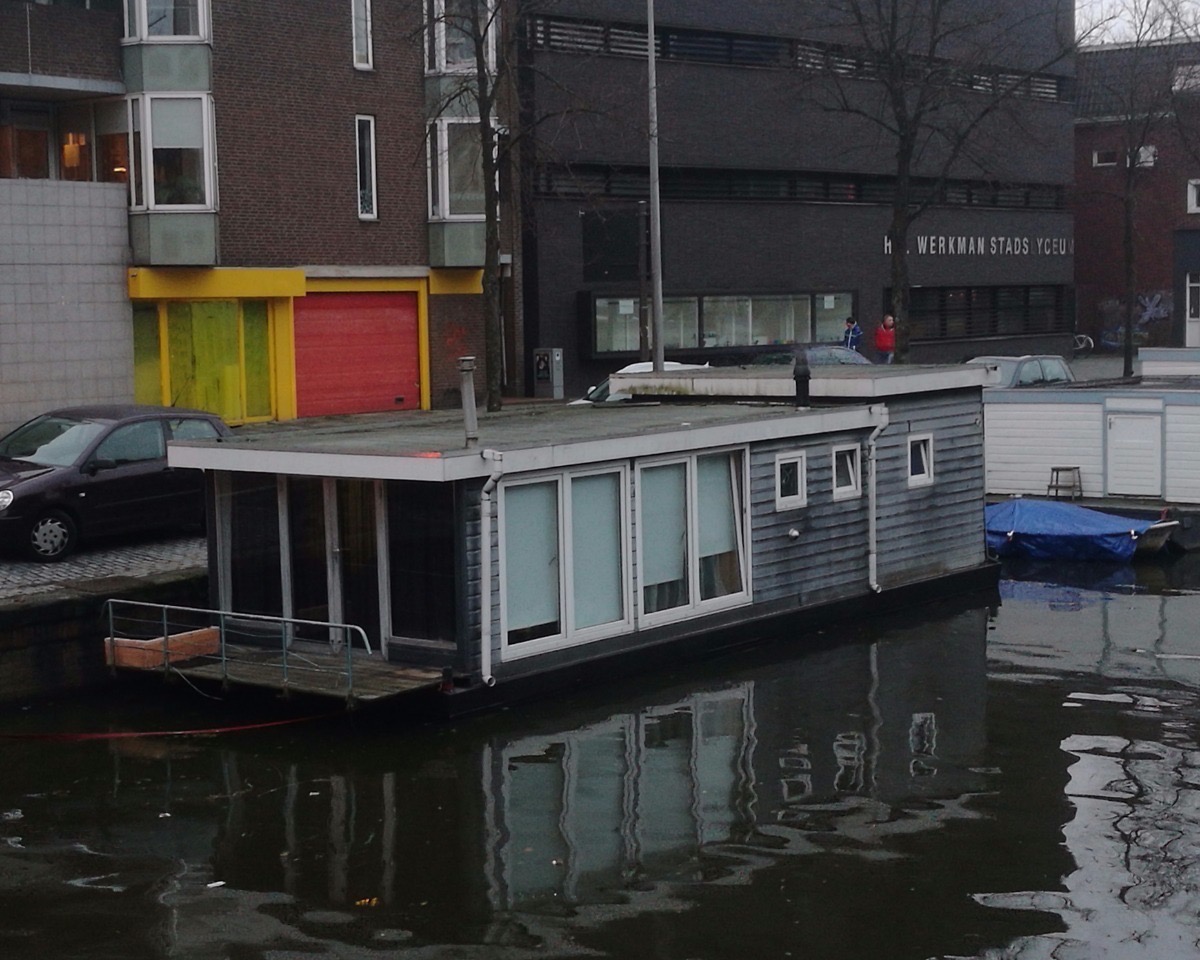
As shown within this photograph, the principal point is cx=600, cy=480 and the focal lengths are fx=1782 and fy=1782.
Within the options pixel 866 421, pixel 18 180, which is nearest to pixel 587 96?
pixel 18 180

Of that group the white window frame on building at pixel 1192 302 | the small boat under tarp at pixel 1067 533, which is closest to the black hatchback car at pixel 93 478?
the small boat under tarp at pixel 1067 533

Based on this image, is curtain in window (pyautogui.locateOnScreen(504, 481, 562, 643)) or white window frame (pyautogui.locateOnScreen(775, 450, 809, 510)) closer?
curtain in window (pyautogui.locateOnScreen(504, 481, 562, 643))

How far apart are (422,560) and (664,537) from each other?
314cm

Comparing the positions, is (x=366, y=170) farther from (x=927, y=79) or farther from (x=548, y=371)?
(x=927, y=79)

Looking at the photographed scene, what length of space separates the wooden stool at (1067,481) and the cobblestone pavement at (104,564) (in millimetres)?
13486

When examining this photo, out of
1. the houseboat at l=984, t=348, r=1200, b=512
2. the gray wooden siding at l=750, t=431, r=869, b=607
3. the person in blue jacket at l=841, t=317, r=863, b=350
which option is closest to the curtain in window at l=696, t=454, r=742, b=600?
the gray wooden siding at l=750, t=431, r=869, b=607

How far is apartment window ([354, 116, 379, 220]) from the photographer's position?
3541cm

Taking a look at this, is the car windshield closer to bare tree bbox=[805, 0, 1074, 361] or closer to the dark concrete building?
the dark concrete building

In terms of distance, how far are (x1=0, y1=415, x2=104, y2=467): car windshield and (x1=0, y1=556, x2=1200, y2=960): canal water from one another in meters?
4.04

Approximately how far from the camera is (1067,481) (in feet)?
91.6

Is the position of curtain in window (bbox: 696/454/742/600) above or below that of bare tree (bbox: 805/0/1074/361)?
below

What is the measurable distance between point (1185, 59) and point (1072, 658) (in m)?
41.2

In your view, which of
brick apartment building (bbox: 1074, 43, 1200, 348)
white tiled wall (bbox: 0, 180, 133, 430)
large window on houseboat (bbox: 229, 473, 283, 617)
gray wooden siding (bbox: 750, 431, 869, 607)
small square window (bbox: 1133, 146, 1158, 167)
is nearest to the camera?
large window on houseboat (bbox: 229, 473, 283, 617)

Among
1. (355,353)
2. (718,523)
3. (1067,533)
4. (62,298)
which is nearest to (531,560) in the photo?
(718,523)
